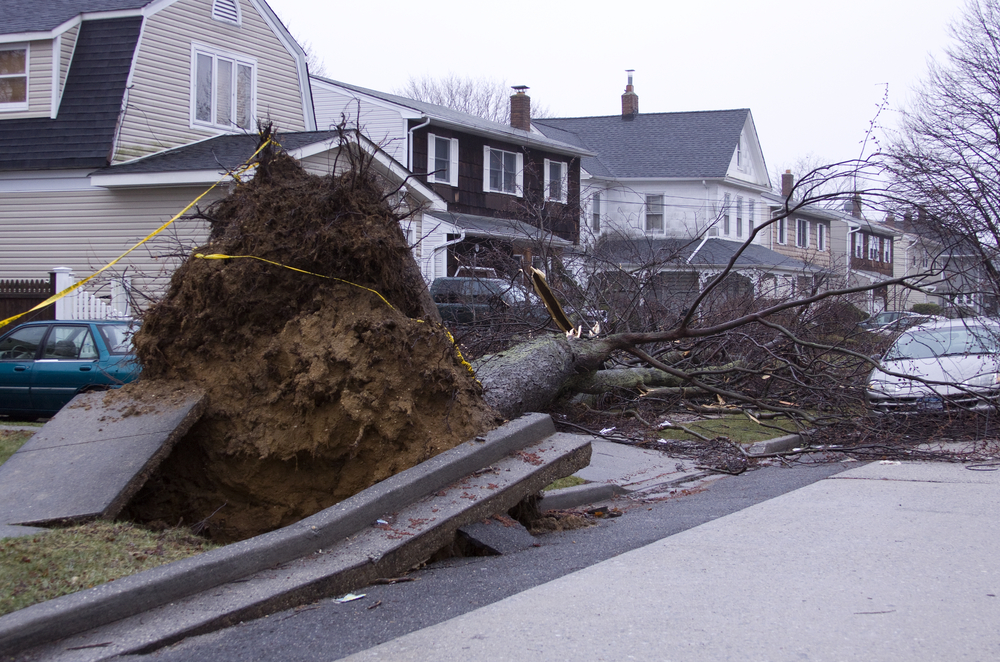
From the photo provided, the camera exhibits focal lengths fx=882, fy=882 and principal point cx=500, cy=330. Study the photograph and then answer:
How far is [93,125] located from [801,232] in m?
34.8

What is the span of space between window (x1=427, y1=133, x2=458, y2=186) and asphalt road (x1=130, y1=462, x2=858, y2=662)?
20524 mm

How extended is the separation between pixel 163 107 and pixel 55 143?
2187 mm

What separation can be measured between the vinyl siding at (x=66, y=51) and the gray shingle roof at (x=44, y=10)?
0.83 feet

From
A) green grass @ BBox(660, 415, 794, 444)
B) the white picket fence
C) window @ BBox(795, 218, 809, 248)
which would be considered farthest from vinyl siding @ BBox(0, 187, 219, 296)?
window @ BBox(795, 218, 809, 248)

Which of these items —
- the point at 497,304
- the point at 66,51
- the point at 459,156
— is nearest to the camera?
the point at 497,304

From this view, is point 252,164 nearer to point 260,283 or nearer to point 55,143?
point 260,283

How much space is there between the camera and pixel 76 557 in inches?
173

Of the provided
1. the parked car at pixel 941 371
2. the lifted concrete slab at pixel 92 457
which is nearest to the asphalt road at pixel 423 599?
the lifted concrete slab at pixel 92 457

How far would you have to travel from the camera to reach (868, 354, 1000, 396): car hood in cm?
1095

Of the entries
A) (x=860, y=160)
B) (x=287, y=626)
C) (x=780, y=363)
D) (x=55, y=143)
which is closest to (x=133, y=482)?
(x=287, y=626)

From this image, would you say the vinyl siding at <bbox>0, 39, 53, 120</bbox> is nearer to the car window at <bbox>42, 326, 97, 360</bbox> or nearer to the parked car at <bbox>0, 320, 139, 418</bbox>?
the parked car at <bbox>0, 320, 139, 418</bbox>

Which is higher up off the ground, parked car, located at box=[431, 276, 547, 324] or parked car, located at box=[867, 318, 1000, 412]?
parked car, located at box=[431, 276, 547, 324]

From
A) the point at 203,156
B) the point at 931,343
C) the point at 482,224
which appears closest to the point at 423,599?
the point at 931,343

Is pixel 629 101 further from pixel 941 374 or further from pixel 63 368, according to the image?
pixel 63 368
